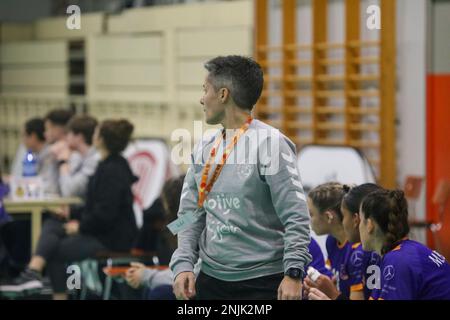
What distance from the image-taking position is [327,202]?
390 centimetres

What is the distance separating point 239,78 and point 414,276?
840 millimetres

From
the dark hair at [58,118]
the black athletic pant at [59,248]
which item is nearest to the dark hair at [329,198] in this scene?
the black athletic pant at [59,248]

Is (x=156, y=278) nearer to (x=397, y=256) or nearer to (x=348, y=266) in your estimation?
(x=348, y=266)

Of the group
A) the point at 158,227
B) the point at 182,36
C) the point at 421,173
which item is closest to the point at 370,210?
the point at 158,227

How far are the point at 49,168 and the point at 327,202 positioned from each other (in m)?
3.61

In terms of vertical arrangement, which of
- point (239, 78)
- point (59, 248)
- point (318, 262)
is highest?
point (239, 78)

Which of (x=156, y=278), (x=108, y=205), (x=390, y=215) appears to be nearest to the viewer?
(x=390, y=215)

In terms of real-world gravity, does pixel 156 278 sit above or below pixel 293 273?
below

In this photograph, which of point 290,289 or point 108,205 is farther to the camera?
point 108,205

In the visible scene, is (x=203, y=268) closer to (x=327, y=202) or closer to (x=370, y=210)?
(x=370, y=210)

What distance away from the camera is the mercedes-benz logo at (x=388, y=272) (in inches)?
123

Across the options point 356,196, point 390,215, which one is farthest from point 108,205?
point 390,215

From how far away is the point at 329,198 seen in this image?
3896 millimetres
